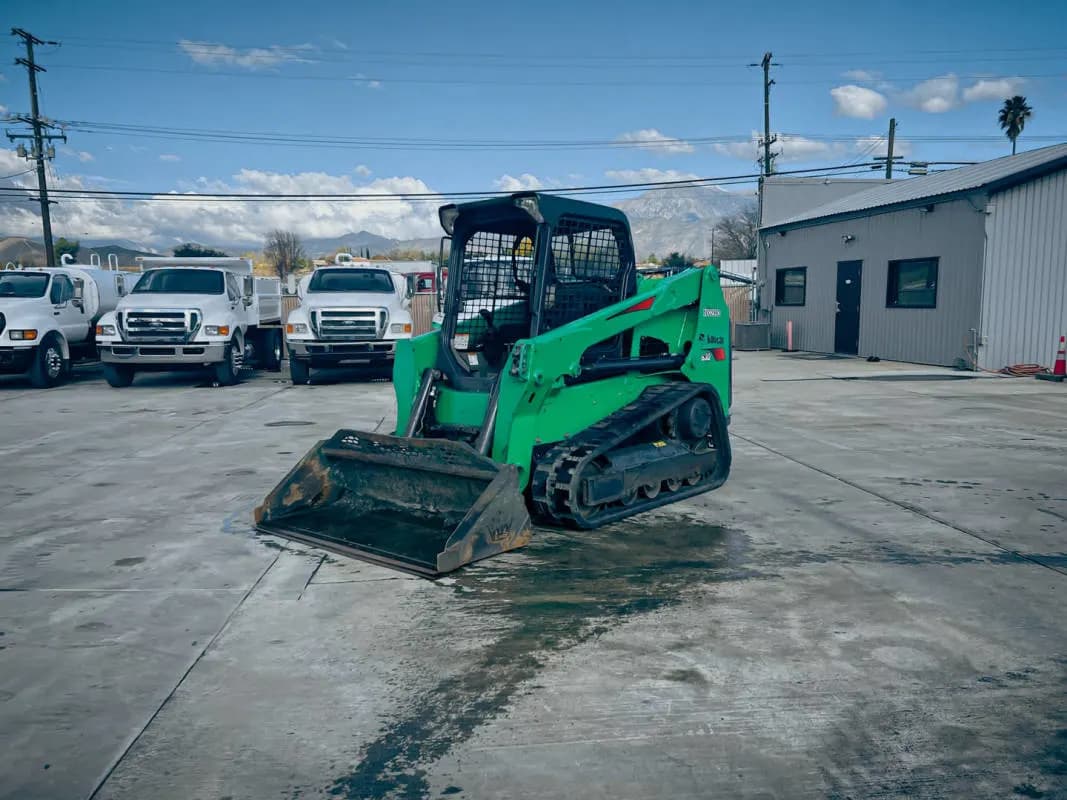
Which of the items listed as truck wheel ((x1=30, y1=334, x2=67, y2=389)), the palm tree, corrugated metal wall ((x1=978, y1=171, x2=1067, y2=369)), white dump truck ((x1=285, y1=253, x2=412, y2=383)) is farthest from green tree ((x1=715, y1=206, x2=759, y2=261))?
truck wheel ((x1=30, y1=334, x2=67, y2=389))

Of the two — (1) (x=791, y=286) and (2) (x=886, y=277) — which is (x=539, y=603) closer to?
(2) (x=886, y=277)

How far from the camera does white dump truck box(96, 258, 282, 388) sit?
49.0ft

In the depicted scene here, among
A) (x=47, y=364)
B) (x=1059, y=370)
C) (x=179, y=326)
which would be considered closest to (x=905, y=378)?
(x=1059, y=370)

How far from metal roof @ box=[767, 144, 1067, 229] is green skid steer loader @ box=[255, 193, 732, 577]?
482 inches

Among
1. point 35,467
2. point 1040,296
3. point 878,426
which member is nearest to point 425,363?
point 35,467

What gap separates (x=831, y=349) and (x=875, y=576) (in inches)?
750

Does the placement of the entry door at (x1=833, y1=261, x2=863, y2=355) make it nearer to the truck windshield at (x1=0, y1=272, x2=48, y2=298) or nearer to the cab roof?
the cab roof

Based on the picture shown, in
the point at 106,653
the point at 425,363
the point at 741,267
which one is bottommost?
the point at 106,653

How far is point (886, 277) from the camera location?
66.5ft

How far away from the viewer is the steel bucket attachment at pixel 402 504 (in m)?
5.09

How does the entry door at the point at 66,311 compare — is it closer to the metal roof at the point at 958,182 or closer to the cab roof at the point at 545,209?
the cab roof at the point at 545,209

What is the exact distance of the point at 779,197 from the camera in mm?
30062

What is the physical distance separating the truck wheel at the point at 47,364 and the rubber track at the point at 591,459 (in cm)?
1331

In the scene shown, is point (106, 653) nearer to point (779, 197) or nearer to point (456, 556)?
point (456, 556)
